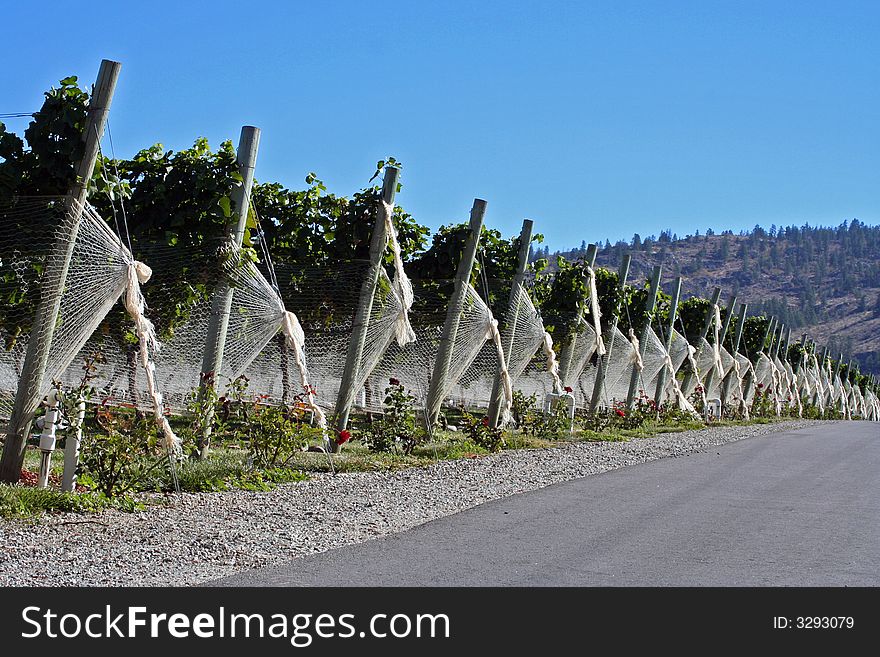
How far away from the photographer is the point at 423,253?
14.6 meters

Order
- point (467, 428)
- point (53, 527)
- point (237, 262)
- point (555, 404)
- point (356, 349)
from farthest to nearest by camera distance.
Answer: point (555, 404), point (467, 428), point (356, 349), point (237, 262), point (53, 527)

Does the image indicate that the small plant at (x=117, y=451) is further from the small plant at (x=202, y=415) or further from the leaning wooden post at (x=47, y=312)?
the small plant at (x=202, y=415)

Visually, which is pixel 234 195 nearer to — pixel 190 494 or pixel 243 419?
pixel 243 419

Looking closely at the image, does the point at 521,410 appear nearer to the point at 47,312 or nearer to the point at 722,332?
the point at 47,312

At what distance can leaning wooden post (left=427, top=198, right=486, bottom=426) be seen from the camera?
542 inches

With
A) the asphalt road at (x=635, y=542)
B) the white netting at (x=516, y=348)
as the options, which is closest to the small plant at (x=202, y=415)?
the asphalt road at (x=635, y=542)

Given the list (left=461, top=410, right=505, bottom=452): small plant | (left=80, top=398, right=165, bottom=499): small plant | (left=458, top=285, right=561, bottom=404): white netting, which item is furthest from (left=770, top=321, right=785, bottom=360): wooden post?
(left=80, top=398, right=165, bottom=499): small plant

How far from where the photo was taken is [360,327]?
11.9 m

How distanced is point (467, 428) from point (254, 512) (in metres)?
6.57

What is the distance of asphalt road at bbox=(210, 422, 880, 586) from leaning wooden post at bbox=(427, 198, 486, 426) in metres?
3.09

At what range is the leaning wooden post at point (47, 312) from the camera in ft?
25.4

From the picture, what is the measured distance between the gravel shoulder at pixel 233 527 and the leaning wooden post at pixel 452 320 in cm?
256
